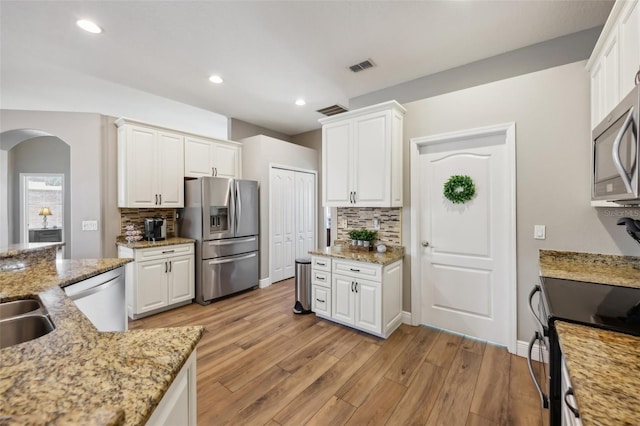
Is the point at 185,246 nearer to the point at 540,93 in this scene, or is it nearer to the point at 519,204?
the point at 519,204

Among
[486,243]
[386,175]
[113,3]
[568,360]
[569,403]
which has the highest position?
[113,3]

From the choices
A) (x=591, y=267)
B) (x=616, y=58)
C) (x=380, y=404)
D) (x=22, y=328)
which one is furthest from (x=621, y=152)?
(x=22, y=328)

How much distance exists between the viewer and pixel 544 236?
92.1 inches

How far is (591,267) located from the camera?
2.04 metres

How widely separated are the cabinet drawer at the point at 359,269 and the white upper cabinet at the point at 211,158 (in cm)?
262

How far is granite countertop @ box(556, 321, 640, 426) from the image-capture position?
2.12 ft

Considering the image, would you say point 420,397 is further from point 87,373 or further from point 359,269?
point 87,373

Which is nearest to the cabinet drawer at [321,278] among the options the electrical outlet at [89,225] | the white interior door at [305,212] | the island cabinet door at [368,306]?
the island cabinet door at [368,306]

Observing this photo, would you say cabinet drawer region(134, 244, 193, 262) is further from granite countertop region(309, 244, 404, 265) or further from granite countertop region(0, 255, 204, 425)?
granite countertop region(0, 255, 204, 425)

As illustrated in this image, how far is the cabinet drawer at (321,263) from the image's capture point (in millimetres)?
3098

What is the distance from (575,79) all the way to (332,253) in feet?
8.72

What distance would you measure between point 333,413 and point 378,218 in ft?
6.99

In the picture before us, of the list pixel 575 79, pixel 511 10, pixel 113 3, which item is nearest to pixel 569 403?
pixel 575 79

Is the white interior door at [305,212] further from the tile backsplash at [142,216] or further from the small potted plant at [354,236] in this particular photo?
the tile backsplash at [142,216]
